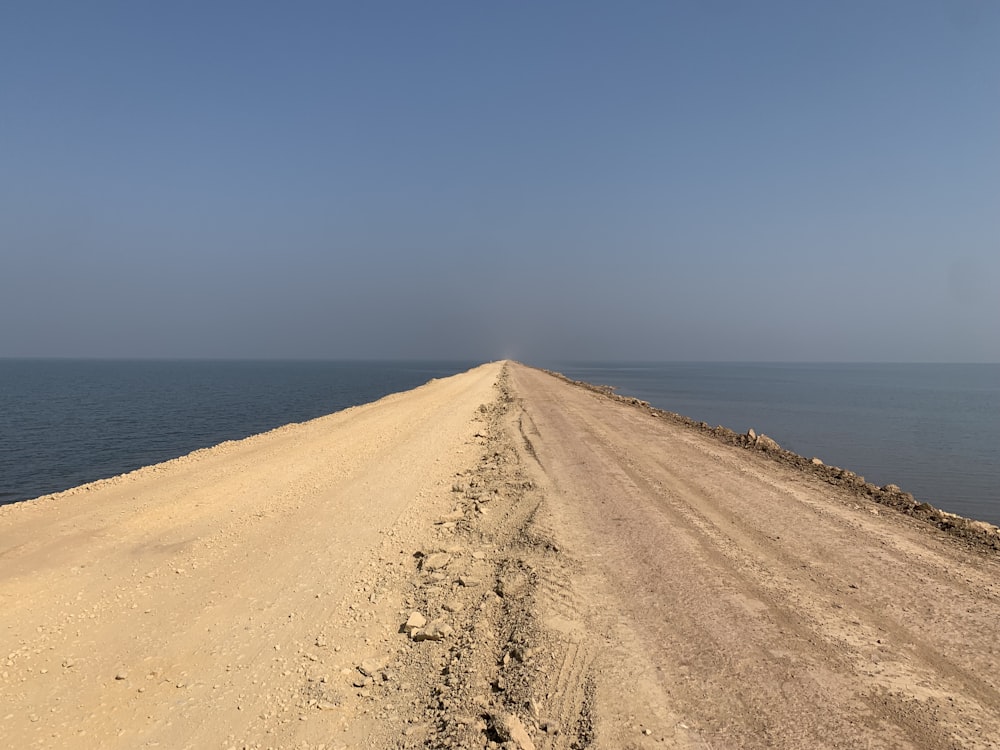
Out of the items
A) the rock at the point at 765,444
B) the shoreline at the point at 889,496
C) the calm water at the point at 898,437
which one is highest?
the rock at the point at 765,444

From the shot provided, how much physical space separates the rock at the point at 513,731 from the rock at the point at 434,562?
3.90 m

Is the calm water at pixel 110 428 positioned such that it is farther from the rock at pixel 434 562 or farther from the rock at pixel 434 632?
the rock at pixel 434 632

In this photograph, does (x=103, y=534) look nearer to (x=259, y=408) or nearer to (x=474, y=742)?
(x=474, y=742)

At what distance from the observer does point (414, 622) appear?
6637mm

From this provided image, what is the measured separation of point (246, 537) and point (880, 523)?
11.9 metres

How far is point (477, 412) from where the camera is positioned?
29719mm

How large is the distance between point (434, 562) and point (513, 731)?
14.2ft

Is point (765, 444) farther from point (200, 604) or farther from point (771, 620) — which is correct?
point (200, 604)

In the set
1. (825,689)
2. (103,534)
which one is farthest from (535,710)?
(103,534)

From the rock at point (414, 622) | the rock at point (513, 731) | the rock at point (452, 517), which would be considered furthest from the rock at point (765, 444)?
the rock at point (513, 731)

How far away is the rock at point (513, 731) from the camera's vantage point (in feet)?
14.2

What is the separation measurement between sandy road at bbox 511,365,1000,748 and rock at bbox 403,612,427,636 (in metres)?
1.55

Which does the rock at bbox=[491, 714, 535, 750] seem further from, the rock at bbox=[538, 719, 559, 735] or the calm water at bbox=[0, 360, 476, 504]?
the calm water at bbox=[0, 360, 476, 504]

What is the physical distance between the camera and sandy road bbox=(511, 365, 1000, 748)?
465 cm
